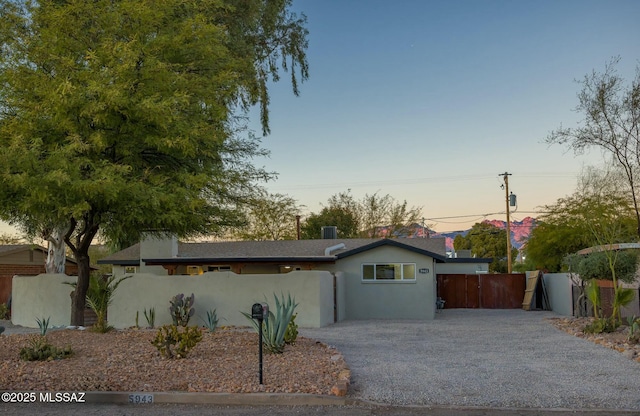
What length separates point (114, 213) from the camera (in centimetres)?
1616

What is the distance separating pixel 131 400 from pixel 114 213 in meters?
8.23

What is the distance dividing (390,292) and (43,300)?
12.2 metres

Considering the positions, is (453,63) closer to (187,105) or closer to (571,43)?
(571,43)

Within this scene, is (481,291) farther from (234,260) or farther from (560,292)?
(234,260)

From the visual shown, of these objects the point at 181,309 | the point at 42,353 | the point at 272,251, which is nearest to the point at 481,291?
the point at 272,251

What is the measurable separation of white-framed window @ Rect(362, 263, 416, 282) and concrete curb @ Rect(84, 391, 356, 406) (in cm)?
1641

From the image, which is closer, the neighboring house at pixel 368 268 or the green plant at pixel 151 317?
the green plant at pixel 151 317

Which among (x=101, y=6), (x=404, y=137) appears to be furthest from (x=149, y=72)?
(x=404, y=137)

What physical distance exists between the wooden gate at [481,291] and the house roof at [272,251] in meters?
2.63

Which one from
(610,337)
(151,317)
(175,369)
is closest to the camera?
(175,369)

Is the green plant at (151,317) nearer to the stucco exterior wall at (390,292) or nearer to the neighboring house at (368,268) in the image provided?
the neighboring house at (368,268)

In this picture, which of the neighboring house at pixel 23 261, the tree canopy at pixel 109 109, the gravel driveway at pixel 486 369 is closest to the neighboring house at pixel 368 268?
the gravel driveway at pixel 486 369

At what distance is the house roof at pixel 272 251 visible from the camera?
24922 mm

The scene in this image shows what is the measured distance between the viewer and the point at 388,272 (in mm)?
24922
